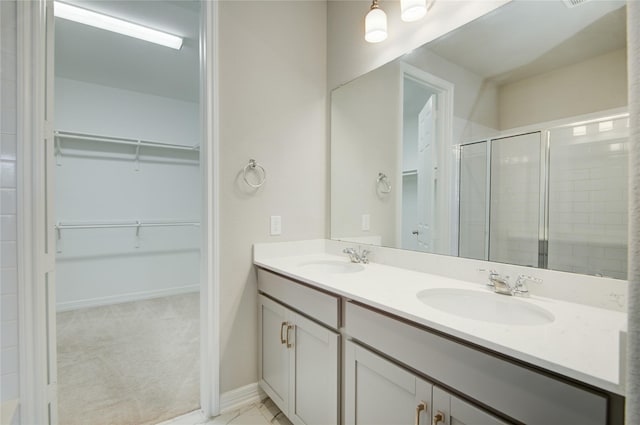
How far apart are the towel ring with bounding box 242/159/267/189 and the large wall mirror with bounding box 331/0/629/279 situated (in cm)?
75

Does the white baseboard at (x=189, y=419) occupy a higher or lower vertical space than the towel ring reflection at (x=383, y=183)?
lower

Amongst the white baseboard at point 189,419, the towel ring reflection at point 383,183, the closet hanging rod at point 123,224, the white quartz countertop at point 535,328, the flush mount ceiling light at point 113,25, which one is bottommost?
the white baseboard at point 189,419

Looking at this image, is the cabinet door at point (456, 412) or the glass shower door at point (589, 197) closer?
the cabinet door at point (456, 412)

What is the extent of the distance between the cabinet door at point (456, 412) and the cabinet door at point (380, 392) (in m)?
0.03

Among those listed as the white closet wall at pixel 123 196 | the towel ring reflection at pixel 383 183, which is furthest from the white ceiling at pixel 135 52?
the towel ring reflection at pixel 383 183

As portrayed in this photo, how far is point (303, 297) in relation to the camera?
1.36 metres

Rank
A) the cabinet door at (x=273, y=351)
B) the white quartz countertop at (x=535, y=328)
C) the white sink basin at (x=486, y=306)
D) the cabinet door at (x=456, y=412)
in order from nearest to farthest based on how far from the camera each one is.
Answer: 1. the white quartz countertop at (x=535, y=328)
2. the cabinet door at (x=456, y=412)
3. the white sink basin at (x=486, y=306)
4. the cabinet door at (x=273, y=351)

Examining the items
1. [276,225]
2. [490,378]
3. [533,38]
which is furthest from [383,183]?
[490,378]

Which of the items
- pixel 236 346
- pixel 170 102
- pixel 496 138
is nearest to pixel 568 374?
pixel 496 138

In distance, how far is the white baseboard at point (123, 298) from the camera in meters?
3.25

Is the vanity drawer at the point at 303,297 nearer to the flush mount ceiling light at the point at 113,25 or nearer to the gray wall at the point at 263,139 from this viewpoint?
the gray wall at the point at 263,139

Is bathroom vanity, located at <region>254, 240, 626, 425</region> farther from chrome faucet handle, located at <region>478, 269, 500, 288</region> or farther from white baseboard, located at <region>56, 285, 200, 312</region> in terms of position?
white baseboard, located at <region>56, 285, 200, 312</region>

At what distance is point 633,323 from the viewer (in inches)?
10.2

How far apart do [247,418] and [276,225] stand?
3.57 feet
